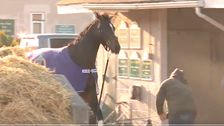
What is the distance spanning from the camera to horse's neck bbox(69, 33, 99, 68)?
31.7 ft

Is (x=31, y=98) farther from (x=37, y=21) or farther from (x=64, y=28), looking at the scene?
(x=37, y=21)

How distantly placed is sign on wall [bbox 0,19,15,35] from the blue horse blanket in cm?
2096

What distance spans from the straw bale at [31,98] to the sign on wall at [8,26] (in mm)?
24806

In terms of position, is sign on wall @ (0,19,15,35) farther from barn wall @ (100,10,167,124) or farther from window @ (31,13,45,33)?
barn wall @ (100,10,167,124)

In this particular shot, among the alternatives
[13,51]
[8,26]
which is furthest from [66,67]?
[8,26]

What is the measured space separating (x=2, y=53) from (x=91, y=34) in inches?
113

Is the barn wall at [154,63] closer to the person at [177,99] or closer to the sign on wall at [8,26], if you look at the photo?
the person at [177,99]

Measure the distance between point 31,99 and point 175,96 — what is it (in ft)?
18.0

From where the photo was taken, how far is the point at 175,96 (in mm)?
10711

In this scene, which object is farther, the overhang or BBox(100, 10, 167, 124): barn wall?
BBox(100, 10, 167, 124): barn wall

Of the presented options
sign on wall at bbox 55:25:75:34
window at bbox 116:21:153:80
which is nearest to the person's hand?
window at bbox 116:21:153:80

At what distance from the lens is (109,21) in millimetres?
10227

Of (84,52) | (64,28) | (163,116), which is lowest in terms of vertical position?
(163,116)

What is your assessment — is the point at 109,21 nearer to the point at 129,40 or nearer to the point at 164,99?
the point at 164,99
